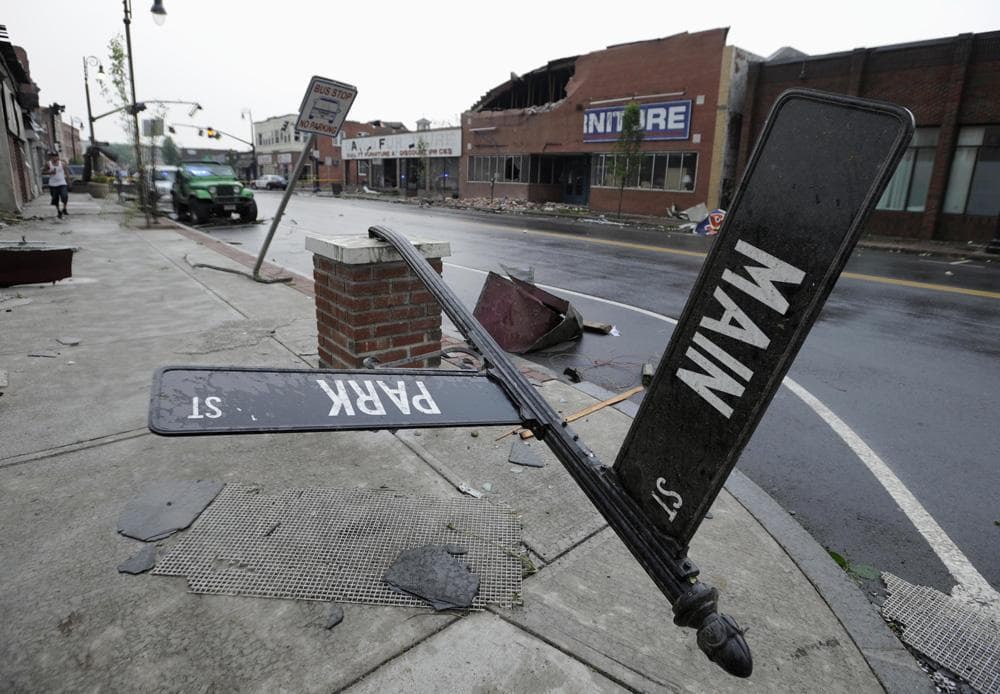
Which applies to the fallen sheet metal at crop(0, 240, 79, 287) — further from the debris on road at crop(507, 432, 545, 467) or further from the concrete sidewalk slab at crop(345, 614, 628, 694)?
the concrete sidewalk slab at crop(345, 614, 628, 694)

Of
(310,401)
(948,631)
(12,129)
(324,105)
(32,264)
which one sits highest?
(12,129)

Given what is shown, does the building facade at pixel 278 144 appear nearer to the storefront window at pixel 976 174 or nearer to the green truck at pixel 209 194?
the green truck at pixel 209 194

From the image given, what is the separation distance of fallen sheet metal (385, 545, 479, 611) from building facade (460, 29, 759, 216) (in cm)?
2548

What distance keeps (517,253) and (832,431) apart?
396 inches

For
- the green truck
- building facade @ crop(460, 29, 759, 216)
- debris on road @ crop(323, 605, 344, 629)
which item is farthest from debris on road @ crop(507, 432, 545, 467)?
building facade @ crop(460, 29, 759, 216)

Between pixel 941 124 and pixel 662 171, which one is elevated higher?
pixel 941 124

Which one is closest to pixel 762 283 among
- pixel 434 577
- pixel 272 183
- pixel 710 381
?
pixel 710 381

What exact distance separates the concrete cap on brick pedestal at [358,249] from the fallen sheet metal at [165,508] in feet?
5.21

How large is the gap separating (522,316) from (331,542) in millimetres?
3787

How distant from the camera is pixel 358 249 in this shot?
151 inches

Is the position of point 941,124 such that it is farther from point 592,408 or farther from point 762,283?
point 762,283

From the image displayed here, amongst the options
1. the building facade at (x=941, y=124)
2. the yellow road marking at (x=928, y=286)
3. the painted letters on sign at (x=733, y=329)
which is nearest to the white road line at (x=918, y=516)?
the painted letters on sign at (x=733, y=329)

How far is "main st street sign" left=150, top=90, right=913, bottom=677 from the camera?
44.3 inches

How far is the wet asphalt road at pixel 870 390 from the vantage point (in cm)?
318
